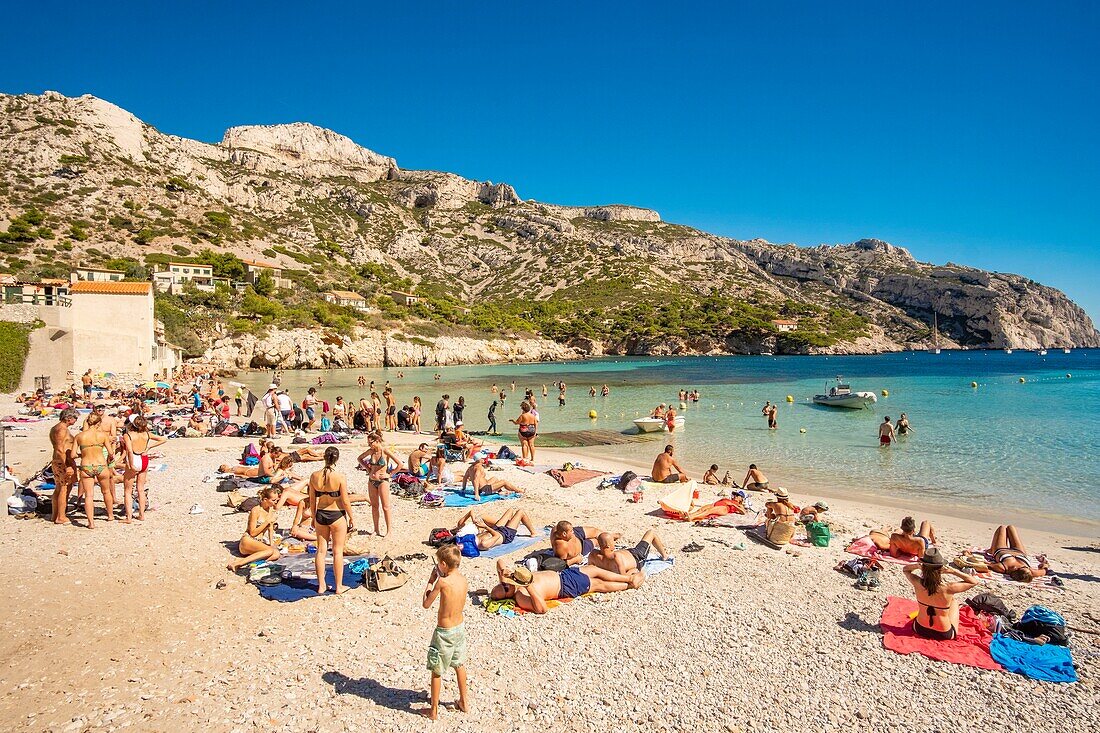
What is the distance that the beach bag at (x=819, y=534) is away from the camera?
7805mm

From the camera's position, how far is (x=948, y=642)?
5.06 meters

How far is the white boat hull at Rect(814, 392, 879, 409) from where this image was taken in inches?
1102

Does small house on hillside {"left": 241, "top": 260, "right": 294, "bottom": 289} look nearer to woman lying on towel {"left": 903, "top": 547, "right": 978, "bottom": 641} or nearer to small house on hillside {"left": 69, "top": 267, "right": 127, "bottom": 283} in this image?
small house on hillside {"left": 69, "top": 267, "right": 127, "bottom": 283}

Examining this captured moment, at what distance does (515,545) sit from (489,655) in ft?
8.72

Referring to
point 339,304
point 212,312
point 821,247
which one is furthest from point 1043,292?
point 212,312

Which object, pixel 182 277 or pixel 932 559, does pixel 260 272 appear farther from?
pixel 932 559

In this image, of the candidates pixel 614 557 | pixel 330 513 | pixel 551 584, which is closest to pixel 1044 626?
pixel 614 557

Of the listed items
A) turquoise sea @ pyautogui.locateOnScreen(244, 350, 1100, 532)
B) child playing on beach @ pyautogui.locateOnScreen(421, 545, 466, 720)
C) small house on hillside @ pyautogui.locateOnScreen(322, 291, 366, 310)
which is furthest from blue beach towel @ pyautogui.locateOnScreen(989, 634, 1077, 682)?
small house on hillside @ pyautogui.locateOnScreen(322, 291, 366, 310)

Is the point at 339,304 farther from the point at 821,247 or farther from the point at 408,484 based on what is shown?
the point at 821,247

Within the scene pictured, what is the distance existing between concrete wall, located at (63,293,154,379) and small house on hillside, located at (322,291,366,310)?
125ft

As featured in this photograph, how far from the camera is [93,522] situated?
767 cm

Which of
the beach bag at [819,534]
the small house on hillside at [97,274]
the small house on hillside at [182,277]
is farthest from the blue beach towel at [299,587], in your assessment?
the small house on hillside at [182,277]

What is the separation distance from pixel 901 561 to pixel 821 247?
182220 mm

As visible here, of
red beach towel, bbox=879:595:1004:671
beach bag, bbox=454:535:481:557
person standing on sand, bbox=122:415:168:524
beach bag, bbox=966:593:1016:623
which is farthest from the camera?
person standing on sand, bbox=122:415:168:524
